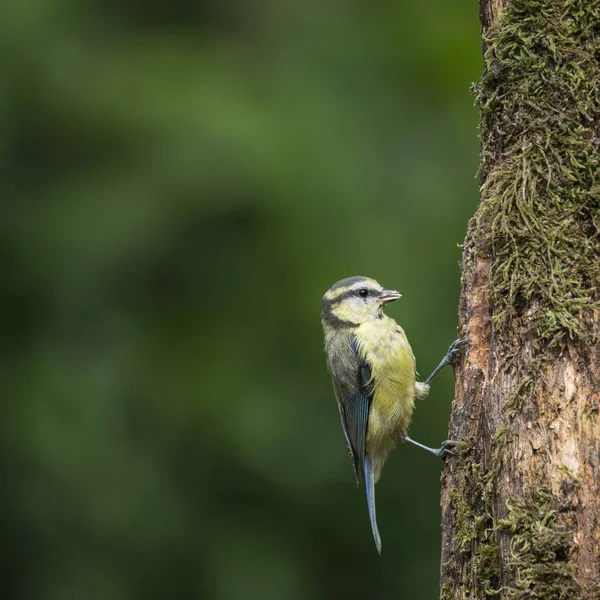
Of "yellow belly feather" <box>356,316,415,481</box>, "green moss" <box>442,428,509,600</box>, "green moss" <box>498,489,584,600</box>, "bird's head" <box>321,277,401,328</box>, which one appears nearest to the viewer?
"green moss" <box>498,489,584,600</box>

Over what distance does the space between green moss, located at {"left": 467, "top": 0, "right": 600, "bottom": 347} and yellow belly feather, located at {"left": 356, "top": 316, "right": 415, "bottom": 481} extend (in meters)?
1.30

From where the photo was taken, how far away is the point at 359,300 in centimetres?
450

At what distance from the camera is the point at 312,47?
20.6 feet

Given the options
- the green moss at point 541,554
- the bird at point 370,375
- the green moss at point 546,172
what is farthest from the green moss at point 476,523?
the bird at point 370,375

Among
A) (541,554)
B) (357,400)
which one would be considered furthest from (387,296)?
(541,554)

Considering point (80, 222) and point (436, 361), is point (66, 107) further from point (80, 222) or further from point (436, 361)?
point (436, 361)

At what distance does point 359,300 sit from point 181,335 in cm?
156

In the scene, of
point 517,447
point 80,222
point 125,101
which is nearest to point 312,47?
point 125,101

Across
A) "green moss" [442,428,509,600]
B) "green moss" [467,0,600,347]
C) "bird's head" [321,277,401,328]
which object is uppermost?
"green moss" [467,0,600,347]

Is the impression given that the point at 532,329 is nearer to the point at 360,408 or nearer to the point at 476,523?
the point at 476,523

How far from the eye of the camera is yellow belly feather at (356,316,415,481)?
4332mm

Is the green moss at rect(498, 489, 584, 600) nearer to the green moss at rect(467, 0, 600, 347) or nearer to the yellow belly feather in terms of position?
the green moss at rect(467, 0, 600, 347)

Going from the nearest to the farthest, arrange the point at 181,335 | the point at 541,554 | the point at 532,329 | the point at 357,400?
the point at 541,554, the point at 532,329, the point at 357,400, the point at 181,335

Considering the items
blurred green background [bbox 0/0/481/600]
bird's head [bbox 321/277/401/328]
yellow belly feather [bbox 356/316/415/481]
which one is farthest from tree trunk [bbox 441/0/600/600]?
blurred green background [bbox 0/0/481/600]
